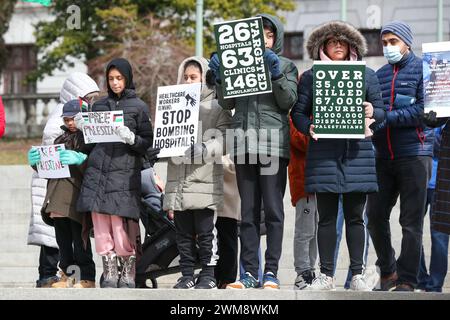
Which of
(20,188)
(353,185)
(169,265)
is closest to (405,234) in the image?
(353,185)

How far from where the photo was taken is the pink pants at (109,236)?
33.1 feet

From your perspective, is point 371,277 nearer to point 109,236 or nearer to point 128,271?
point 128,271

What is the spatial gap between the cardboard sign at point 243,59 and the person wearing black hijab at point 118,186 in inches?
33.9

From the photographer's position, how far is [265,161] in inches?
379

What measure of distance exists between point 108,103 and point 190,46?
16.2 metres

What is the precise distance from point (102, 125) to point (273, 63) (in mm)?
1464

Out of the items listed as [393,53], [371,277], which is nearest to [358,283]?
[371,277]

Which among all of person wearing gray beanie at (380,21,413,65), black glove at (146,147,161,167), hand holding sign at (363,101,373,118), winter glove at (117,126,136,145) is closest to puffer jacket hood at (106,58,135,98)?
winter glove at (117,126,136,145)

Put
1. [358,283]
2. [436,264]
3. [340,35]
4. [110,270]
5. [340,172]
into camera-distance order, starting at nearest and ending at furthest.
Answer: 1. [358,283]
2. [340,172]
3. [340,35]
4. [110,270]
5. [436,264]

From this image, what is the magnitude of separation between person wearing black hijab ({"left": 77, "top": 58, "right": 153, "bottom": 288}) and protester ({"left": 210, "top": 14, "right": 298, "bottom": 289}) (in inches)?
32.3

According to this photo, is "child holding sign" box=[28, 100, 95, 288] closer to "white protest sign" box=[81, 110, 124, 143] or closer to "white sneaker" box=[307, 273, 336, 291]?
"white protest sign" box=[81, 110, 124, 143]

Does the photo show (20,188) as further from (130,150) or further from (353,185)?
(353,185)

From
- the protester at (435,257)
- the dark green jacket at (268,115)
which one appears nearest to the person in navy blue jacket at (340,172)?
the dark green jacket at (268,115)

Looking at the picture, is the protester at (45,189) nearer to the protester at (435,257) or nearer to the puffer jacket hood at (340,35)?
the puffer jacket hood at (340,35)
